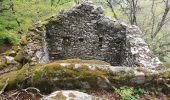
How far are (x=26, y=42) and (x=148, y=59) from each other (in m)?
4.05

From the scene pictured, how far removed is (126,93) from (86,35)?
5.88 m

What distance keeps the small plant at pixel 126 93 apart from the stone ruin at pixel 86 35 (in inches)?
187

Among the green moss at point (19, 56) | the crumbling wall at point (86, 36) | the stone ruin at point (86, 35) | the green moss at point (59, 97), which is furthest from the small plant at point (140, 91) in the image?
the crumbling wall at point (86, 36)

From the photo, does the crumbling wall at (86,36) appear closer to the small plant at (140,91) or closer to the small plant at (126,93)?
the small plant at (140,91)

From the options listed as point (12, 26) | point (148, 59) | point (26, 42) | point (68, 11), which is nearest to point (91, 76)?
point (148, 59)

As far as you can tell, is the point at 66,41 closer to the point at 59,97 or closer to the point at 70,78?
the point at 70,78

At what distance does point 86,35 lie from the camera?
11453mm

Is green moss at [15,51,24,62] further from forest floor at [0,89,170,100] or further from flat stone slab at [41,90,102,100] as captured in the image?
flat stone slab at [41,90,102,100]

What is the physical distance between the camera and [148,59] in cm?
888

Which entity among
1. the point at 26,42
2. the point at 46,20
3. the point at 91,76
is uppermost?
the point at 46,20

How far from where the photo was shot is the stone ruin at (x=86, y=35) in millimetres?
11164

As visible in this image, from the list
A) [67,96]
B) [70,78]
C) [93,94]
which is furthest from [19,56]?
[67,96]

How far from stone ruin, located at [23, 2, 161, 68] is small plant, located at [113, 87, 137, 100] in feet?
15.6

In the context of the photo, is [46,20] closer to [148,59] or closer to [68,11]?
[68,11]
